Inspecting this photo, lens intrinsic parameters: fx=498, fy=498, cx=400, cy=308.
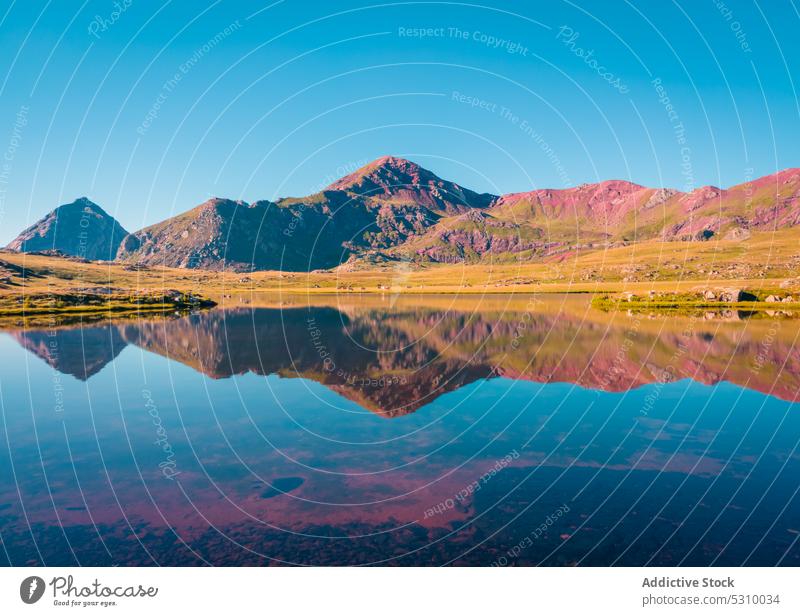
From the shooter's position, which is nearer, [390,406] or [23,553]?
[23,553]

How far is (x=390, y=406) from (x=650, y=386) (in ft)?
73.9

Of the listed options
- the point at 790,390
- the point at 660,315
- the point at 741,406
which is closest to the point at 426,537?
the point at 741,406

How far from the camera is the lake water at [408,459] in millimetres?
18078

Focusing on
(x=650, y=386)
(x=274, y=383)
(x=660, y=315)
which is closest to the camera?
(x=650, y=386)

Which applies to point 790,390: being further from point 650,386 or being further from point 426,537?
point 426,537

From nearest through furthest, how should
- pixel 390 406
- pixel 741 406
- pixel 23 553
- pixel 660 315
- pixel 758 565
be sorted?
pixel 758 565, pixel 23 553, pixel 741 406, pixel 390 406, pixel 660 315

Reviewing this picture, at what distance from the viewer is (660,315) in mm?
102000

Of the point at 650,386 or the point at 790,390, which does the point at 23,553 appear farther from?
the point at 790,390

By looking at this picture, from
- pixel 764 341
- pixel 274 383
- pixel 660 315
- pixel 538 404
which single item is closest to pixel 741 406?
pixel 538 404

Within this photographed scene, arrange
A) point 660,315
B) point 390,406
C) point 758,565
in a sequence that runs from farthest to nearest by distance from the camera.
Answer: point 660,315 < point 390,406 < point 758,565

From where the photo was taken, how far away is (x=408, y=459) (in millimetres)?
27547

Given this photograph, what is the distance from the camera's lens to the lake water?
712 inches

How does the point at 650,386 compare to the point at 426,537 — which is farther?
the point at 650,386

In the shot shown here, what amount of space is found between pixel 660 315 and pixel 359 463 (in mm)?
93592
